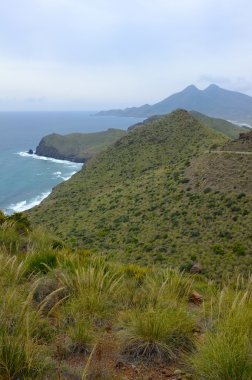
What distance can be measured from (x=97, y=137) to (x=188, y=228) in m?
137

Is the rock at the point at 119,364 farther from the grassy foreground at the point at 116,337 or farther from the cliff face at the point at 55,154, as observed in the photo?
the cliff face at the point at 55,154

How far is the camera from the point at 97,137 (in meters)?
168

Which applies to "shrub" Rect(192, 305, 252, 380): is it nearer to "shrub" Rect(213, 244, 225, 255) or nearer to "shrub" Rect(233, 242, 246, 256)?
"shrub" Rect(233, 242, 246, 256)

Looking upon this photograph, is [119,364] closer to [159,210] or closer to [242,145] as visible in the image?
[159,210]

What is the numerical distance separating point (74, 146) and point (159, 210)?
11767 centimetres

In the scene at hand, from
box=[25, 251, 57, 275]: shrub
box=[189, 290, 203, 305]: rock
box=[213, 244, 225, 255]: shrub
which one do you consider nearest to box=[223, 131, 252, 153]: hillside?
box=[213, 244, 225, 255]: shrub

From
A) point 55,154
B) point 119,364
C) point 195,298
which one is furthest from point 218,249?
point 55,154

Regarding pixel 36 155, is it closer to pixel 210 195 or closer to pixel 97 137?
pixel 97 137

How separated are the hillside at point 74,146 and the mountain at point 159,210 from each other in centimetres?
6903

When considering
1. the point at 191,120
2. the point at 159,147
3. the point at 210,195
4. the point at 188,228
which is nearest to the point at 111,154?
the point at 159,147

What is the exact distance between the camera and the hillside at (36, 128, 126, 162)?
146m

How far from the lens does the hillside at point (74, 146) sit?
478 ft

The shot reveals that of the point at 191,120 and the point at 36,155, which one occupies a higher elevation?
the point at 191,120

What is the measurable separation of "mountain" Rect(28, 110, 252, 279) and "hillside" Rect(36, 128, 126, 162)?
69.0 meters
